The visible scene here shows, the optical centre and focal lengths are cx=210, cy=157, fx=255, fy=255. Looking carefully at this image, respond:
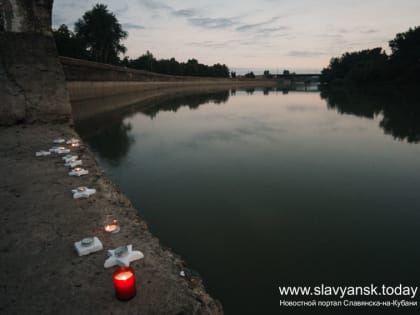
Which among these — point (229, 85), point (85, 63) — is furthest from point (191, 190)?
point (229, 85)

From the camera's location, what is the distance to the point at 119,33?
49.6 meters

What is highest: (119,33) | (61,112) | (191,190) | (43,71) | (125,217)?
(119,33)

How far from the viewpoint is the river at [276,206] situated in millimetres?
3100

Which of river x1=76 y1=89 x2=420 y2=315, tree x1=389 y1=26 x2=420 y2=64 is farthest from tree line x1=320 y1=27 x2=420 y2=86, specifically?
river x1=76 y1=89 x2=420 y2=315

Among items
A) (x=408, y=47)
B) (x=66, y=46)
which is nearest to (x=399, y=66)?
(x=408, y=47)

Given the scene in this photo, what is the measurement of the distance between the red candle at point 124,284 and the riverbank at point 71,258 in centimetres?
6

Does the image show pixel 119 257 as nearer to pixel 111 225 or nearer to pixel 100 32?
pixel 111 225

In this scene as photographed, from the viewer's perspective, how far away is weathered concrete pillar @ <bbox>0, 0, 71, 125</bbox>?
7.07 m

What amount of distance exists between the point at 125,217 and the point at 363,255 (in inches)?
123

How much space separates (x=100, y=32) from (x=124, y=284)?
181 ft

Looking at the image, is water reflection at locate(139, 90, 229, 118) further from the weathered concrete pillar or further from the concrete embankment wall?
the weathered concrete pillar

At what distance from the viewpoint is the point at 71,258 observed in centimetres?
221

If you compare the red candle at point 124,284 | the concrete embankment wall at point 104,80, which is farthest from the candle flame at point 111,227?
the concrete embankment wall at point 104,80

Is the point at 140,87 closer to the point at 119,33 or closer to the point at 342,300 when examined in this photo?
the point at 119,33
